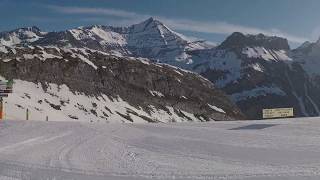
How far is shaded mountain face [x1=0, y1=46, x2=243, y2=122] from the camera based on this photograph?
383ft

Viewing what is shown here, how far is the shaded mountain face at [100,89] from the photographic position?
4599 inches

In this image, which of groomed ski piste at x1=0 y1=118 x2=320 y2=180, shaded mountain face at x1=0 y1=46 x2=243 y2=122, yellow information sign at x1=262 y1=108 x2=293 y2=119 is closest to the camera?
groomed ski piste at x1=0 y1=118 x2=320 y2=180

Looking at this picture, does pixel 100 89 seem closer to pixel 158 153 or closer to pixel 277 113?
pixel 277 113

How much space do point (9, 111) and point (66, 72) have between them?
56.2 meters

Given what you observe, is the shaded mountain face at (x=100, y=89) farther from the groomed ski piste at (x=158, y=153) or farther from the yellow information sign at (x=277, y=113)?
the groomed ski piste at (x=158, y=153)

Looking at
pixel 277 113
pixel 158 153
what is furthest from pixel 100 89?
Answer: pixel 158 153

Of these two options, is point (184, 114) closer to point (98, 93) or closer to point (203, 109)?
point (203, 109)

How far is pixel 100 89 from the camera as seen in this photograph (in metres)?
146

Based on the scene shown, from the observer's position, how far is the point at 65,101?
122438 millimetres

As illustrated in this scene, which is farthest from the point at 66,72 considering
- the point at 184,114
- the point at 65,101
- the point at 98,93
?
the point at 184,114

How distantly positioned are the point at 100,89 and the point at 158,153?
129m

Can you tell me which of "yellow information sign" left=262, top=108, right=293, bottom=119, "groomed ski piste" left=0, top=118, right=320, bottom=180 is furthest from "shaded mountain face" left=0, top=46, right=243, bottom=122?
"groomed ski piste" left=0, top=118, right=320, bottom=180

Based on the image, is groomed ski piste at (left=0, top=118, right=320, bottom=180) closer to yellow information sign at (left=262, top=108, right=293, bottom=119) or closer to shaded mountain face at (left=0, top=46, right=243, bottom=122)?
yellow information sign at (left=262, top=108, right=293, bottom=119)

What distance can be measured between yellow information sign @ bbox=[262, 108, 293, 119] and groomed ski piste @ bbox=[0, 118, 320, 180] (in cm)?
2052
